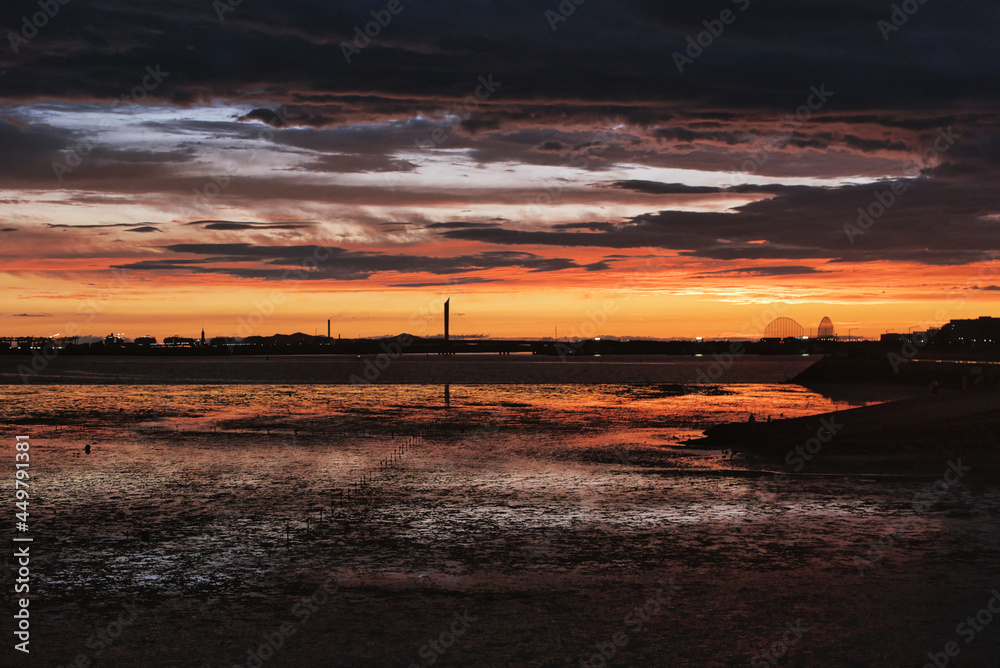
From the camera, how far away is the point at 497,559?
1498 centimetres

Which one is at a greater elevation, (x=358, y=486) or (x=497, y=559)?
(x=358, y=486)

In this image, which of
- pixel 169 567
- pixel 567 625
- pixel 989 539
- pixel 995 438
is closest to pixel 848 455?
pixel 995 438

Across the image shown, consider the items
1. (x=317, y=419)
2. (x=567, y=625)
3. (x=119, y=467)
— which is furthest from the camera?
(x=317, y=419)

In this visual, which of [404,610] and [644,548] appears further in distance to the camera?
[644,548]

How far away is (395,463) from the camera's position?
1072 inches

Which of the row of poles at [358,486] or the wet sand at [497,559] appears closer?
the wet sand at [497,559]

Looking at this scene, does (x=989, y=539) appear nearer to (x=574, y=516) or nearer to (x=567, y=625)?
(x=574, y=516)

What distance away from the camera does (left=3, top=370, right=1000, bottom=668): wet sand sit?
1085cm

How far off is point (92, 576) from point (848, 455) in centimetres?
2264

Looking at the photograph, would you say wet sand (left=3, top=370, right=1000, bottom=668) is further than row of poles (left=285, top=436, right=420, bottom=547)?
No

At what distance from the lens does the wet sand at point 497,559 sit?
10.9m

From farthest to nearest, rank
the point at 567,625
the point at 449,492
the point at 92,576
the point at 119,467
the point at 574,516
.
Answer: the point at 119,467
the point at 449,492
the point at 574,516
the point at 92,576
the point at 567,625

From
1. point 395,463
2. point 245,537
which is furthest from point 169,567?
point 395,463

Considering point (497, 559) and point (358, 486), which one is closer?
point (497, 559)
